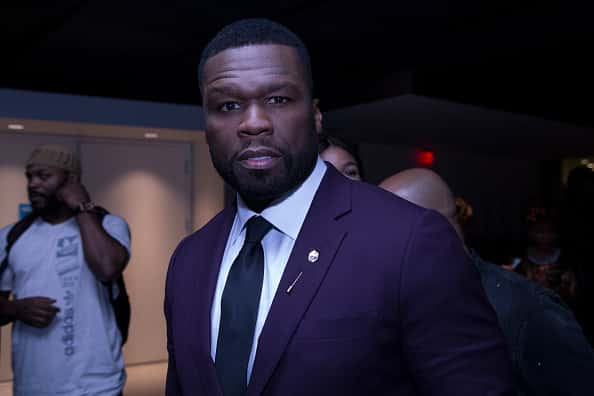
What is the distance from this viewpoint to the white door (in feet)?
17.8

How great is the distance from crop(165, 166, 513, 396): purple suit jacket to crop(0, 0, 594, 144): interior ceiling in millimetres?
2535

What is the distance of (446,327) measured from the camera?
78 cm

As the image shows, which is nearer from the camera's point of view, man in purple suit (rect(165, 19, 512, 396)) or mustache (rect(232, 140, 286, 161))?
man in purple suit (rect(165, 19, 512, 396))

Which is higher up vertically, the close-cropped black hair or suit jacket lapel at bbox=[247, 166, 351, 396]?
the close-cropped black hair

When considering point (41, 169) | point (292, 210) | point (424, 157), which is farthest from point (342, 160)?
point (424, 157)

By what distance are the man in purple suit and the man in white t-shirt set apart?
1.20 m

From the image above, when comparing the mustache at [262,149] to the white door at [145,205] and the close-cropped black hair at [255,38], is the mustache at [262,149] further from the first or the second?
the white door at [145,205]

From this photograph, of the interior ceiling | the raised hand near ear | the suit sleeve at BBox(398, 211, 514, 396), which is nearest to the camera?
the suit sleeve at BBox(398, 211, 514, 396)

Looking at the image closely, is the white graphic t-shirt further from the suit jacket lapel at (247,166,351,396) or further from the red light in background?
the red light in background

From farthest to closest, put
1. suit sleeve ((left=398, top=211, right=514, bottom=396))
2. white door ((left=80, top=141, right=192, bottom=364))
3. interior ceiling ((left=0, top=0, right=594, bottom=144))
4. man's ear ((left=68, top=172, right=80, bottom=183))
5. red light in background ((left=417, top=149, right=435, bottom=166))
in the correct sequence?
red light in background ((left=417, top=149, right=435, bottom=166)) < white door ((left=80, top=141, right=192, bottom=364)) < interior ceiling ((left=0, top=0, right=594, bottom=144)) < man's ear ((left=68, top=172, right=80, bottom=183)) < suit sleeve ((left=398, top=211, right=514, bottom=396))

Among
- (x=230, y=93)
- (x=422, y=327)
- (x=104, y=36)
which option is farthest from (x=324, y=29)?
(x=422, y=327)

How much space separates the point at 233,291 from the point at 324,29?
292 cm

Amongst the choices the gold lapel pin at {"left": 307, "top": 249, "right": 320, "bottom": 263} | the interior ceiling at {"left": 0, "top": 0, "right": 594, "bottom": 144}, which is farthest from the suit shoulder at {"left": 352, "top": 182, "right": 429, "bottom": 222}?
the interior ceiling at {"left": 0, "top": 0, "right": 594, "bottom": 144}

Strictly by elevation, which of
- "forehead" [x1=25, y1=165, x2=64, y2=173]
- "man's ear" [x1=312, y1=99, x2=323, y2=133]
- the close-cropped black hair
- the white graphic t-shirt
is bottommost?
the white graphic t-shirt
